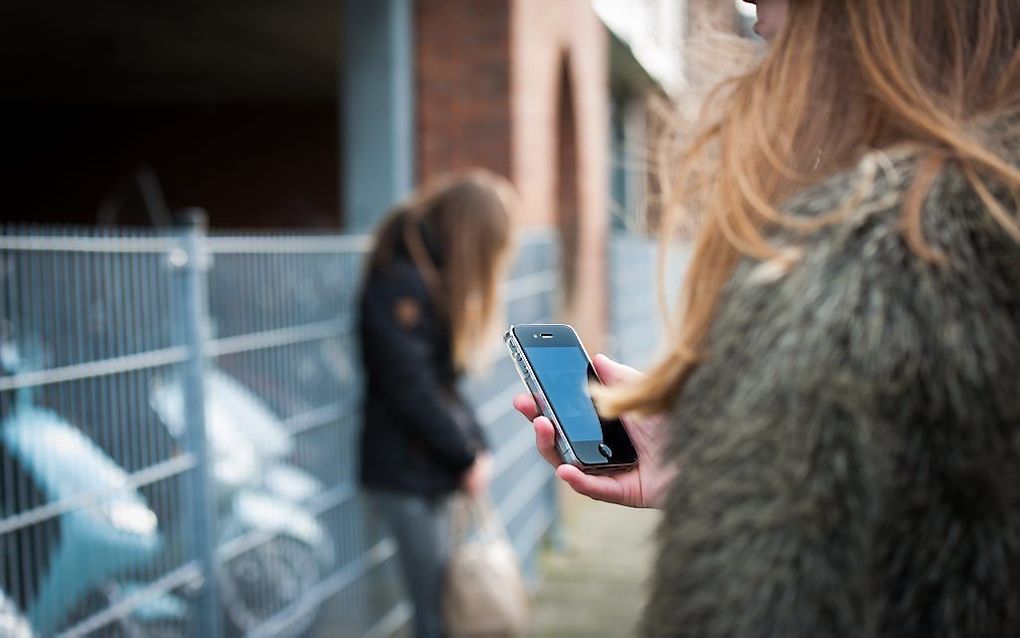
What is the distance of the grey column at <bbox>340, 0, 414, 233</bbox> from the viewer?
19.0 feet

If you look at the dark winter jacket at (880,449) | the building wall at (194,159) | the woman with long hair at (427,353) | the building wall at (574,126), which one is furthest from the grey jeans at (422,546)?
the building wall at (194,159)

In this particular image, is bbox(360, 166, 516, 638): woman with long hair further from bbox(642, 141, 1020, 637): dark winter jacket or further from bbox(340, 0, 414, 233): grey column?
bbox(642, 141, 1020, 637): dark winter jacket

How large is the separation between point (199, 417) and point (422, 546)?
127 cm

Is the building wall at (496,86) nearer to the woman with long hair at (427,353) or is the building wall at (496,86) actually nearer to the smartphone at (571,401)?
the woman with long hair at (427,353)

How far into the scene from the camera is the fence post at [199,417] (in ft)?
11.0

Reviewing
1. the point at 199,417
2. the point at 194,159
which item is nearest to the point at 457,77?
the point at 199,417

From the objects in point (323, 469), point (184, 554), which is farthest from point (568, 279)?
point (184, 554)

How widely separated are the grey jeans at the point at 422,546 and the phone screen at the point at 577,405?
2.92 metres

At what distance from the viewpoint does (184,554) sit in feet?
10.9

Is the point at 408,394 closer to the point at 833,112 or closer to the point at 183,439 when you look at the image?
the point at 183,439

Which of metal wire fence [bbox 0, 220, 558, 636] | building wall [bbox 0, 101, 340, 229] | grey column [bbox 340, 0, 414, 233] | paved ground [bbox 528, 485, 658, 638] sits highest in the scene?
building wall [bbox 0, 101, 340, 229]

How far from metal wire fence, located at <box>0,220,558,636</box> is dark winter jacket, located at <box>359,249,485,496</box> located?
6.3 inches

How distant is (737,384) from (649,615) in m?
0.24

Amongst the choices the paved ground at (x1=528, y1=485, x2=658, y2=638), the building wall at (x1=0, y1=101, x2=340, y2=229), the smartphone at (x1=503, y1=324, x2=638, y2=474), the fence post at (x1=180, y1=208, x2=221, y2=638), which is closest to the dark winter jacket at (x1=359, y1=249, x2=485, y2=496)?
the fence post at (x1=180, y1=208, x2=221, y2=638)
